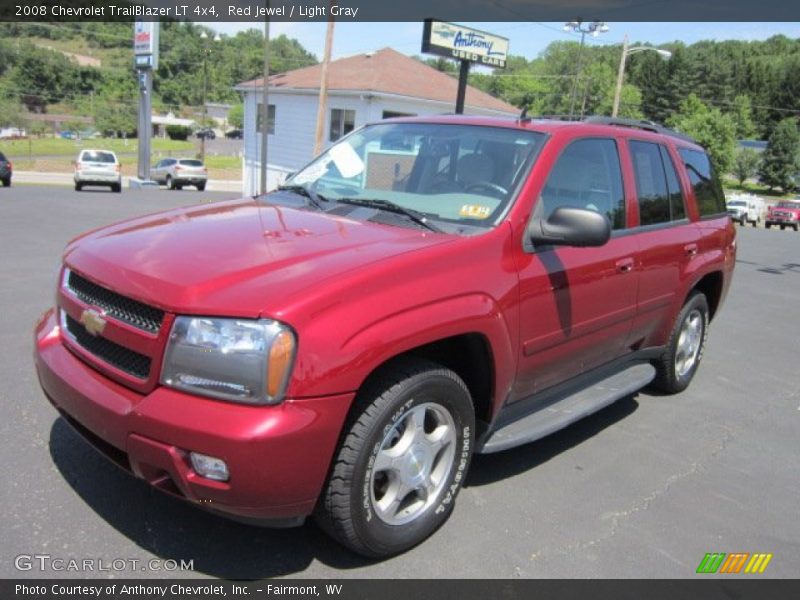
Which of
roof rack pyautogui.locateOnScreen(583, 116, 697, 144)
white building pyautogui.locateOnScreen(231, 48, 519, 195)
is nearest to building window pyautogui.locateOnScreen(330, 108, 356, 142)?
white building pyautogui.locateOnScreen(231, 48, 519, 195)

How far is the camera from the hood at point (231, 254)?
2396 mm

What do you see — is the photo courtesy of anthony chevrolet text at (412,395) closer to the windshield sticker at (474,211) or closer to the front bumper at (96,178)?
the windshield sticker at (474,211)

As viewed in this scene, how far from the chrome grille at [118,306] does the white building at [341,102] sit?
24.6 metres

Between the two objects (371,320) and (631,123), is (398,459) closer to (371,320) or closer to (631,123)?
(371,320)

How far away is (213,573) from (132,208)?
16436mm

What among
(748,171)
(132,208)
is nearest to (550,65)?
(748,171)

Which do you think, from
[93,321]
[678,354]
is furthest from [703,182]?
[93,321]

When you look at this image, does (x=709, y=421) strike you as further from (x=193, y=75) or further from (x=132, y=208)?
(x=193, y=75)

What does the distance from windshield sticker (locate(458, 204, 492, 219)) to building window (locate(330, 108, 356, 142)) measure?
85.0 feet

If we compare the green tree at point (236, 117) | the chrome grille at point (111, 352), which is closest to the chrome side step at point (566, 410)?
the chrome grille at point (111, 352)

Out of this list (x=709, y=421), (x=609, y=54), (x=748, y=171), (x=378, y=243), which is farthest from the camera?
→ (x=609, y=54)

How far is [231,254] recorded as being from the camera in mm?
2709

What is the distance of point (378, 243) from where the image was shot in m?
2.87

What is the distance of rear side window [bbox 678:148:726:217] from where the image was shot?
5047mm
